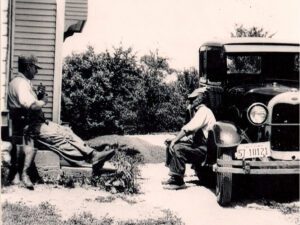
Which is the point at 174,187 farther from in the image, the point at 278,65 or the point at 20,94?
the point at 20,94

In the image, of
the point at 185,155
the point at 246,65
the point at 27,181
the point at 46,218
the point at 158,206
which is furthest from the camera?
the point at 246,65

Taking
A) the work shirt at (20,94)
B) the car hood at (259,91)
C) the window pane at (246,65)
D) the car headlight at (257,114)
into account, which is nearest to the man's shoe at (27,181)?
the work shirt at (20,94)

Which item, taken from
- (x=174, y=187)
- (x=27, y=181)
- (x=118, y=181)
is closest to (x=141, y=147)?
(x=174, y=187)

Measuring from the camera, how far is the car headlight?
6.20 metres

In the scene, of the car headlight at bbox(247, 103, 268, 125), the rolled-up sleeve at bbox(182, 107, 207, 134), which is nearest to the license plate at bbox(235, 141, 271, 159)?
the car headlight at bbox(247, 103, 268, 125)

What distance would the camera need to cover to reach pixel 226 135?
20.4 ft

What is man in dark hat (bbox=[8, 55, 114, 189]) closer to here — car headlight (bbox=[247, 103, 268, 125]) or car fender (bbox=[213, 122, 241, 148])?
car fender (bbox=[213, 122, 241, 148])

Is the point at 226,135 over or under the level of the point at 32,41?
under

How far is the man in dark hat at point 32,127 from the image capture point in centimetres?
638

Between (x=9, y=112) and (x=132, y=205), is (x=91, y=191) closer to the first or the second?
(x=132, y=205)

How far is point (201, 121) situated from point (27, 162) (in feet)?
8.12

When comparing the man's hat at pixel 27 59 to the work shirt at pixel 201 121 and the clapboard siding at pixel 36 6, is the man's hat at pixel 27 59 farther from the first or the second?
the work shirt at pixel 201 121

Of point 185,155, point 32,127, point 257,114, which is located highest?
point 257,114

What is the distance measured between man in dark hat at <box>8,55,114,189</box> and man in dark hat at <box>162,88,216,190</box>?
973 mm
